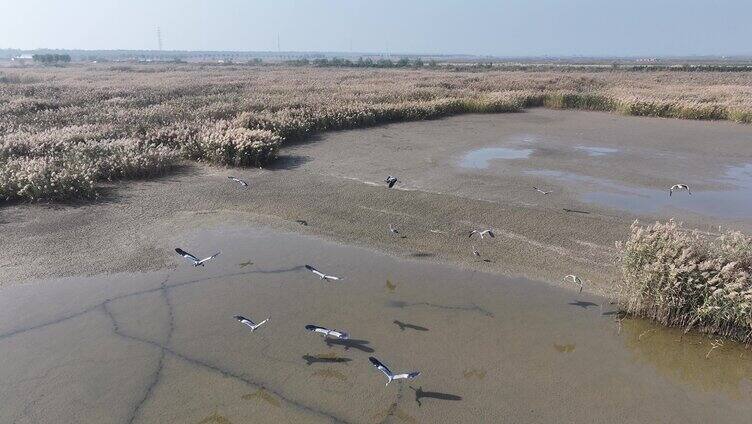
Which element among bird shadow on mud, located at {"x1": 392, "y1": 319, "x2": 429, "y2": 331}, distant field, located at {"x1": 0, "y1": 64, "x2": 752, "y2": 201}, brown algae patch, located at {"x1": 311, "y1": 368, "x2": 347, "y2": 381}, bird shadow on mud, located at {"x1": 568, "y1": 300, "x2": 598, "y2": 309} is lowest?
brown algae patch, located at {"x1": 311, "y1": 368, "x2": 347, "y2": 381}

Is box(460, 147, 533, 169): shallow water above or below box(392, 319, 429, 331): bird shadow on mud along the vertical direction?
above

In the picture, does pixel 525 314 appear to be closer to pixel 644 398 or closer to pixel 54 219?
pixel 644 398

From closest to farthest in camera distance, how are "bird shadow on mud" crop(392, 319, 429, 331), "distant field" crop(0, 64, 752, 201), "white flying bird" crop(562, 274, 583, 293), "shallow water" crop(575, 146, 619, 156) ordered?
"bird shadow on mud" crop(392, 319, 429, 331)
"white flying bird" crop(562, 274, 583, 293)
"distant field" crop(0, 64, 752, 201)
"shallow water" crop(575, 146, 619, 156)

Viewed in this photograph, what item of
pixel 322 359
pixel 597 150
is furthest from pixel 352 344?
pixel 597 150

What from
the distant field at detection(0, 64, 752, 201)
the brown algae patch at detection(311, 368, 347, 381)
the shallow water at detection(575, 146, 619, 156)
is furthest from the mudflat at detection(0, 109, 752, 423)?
the shallow water at detection(575, 146, 619, 156)

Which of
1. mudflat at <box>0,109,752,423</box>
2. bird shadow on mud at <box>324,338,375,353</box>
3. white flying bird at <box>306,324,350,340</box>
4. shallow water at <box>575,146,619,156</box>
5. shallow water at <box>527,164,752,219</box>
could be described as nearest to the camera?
mudflat at <box>0,109,752,423</box>

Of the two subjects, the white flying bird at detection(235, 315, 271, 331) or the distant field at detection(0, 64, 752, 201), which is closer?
the white flying bird at detection(235, 315, 271, 331)

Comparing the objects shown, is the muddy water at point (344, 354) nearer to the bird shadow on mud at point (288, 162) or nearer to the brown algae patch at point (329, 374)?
the brown algae patch at point (329, 374)

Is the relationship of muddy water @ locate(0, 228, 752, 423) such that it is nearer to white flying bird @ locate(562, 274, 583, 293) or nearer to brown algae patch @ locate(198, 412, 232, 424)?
brown algae patch @ locate(198, 412, 232, 424)

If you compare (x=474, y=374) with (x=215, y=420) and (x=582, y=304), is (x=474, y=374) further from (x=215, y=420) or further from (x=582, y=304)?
(x=215, y=420)
